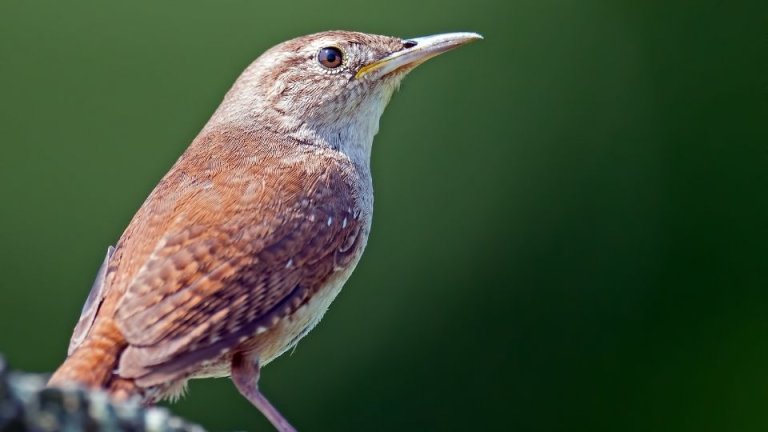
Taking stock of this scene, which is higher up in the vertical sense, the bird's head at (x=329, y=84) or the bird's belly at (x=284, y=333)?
the bird's head at (x=329, y=84)

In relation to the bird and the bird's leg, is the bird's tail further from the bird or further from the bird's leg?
the bird's leg

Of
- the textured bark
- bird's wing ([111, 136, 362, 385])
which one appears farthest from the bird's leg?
the textured bark

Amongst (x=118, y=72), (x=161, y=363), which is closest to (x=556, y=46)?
(x=118, y=72)

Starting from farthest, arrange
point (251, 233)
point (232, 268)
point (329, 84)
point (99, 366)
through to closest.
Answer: point (329, 84) < point (251, 233) < point (232, 268) < point (99, 366)

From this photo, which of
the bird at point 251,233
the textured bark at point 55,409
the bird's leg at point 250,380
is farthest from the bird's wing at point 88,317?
the textured bark at point 55,409

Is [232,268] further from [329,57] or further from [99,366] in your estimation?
[329,57]

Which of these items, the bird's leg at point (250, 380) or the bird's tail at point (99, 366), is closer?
the bird's tail at point (99, 366)

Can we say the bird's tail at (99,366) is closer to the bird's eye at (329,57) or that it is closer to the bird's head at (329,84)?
the bird's head at (329,84)

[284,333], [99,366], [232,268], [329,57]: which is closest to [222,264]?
[232,268]
